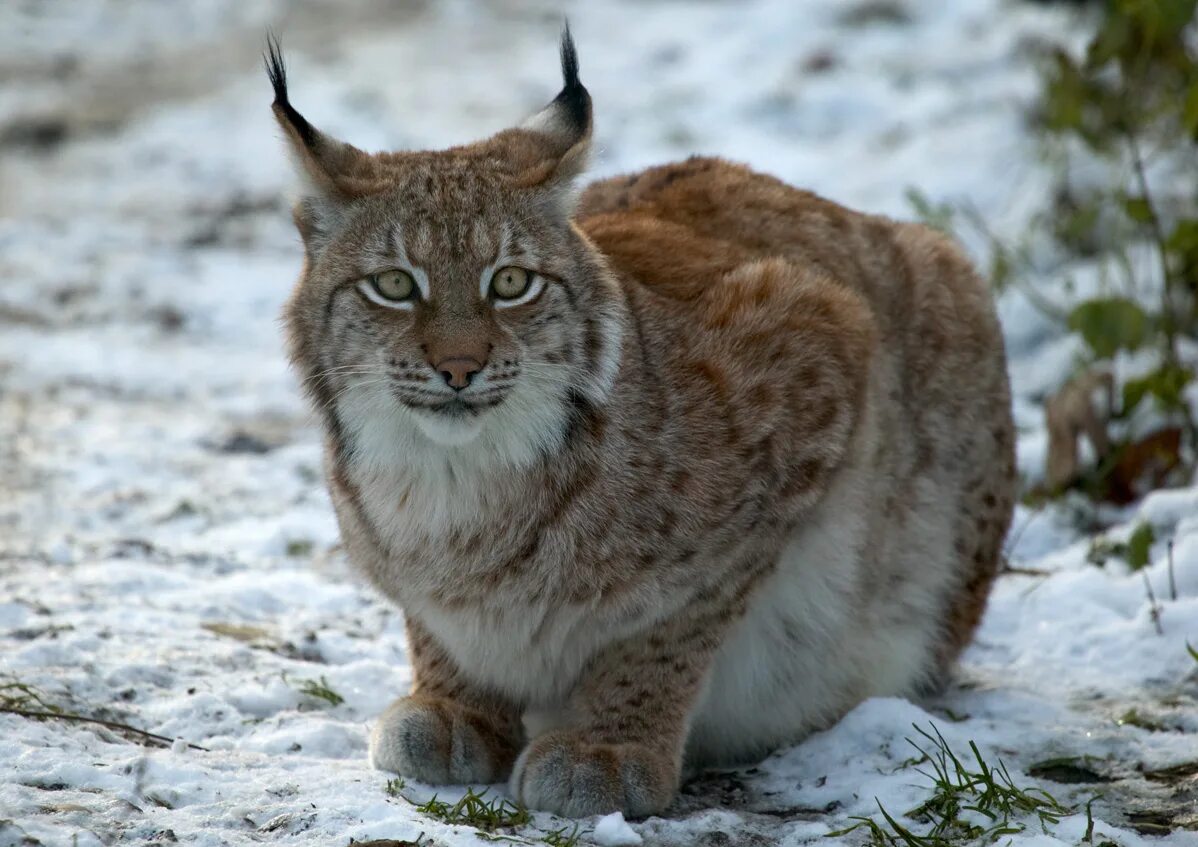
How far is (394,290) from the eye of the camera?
3.82m

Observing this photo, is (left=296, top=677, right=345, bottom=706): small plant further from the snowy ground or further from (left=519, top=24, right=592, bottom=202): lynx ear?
(left=519, top=24, right=592, bottom=202): lynx ear

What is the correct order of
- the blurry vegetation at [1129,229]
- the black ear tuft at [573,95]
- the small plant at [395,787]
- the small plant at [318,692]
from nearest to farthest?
1. the small plant at [395,787]
2. the black ear tuft at [573,95]
3. the small plant at [318,692]
4. the blurry vegetation at [1129,229]

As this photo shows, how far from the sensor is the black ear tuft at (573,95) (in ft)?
13.9

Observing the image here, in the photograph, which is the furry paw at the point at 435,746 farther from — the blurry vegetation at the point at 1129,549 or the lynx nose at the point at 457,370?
the blurry vegetation at the point at 1129,549

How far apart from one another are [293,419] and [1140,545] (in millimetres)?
3955

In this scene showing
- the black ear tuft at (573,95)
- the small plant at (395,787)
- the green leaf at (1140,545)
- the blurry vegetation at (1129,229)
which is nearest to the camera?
the small plant at (395,787)

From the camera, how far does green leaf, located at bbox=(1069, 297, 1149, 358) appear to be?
5.77m

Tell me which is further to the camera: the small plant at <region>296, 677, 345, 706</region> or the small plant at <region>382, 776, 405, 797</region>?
the small plant at <region>296, 677, 345, 706</region>

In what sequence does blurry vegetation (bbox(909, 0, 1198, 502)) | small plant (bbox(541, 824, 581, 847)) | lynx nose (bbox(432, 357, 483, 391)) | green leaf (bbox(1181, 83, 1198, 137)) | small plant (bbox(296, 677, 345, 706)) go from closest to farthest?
small plant (bbox(541, 824, 581, 847)) → lynx nose (bbox(432, 357, 483, 391)) → small plant (bbox(296, 677, 345, 706)) → green leaf (bbox(1181, 83, 1198, 137)) → blurry vegetation (bbox(909, 0, 1198, 502))

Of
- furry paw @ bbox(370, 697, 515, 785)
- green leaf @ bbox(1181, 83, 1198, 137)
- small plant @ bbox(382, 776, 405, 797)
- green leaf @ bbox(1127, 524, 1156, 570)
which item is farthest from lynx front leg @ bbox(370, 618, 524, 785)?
green leaf @ bbox(1181, 83, 1198, 137)

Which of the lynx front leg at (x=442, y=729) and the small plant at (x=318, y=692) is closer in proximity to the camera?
the lynx front leg at (x=442, y=729)

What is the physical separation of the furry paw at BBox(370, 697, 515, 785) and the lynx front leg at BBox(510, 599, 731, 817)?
0.42ft

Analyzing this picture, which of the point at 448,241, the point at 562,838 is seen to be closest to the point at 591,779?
the point at 562,838

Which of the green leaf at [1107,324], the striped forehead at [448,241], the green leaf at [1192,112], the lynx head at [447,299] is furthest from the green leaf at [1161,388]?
the striped forehead at [448,241]
